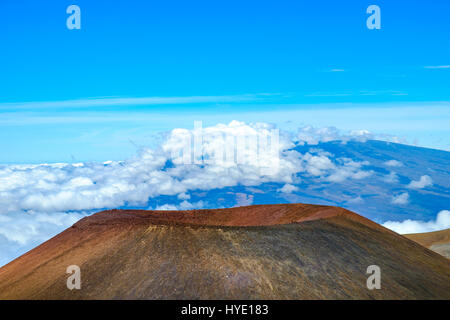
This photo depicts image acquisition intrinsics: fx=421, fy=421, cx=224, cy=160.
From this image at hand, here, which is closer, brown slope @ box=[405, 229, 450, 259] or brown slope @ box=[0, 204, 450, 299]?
brown slope @ box=[0, 204, 450, 299]

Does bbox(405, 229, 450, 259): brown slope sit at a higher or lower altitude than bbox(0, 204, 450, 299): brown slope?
lower

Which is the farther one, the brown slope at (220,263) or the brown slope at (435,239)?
the brown slope at (435,239)

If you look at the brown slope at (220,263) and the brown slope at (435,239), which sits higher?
the brown slope at (220,263)

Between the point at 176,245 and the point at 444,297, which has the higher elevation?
the point at 176,245

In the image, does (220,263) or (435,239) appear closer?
(220,263)

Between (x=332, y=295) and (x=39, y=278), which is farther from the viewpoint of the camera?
(x=39, y=278)
